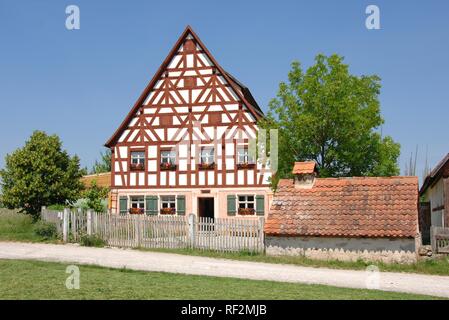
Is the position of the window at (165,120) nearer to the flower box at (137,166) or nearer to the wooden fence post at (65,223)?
the flower box at (137,166)

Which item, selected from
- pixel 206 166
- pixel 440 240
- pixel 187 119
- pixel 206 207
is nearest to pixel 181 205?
pixel 206 207

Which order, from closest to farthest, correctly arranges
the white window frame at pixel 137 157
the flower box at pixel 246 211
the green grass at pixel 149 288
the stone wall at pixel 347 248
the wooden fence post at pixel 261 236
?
1. the green grass at pixel 149 288
2. the stone wall at pixel 347 248
3. the wooden fence post at pixel 261 236
4. the flower box at pixel 246 211
5. the white window frame at pixel 137 157

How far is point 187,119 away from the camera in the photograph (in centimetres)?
3212

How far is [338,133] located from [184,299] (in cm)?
1608

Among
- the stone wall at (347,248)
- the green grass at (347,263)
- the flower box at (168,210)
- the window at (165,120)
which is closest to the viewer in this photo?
the green grass at (347,263)

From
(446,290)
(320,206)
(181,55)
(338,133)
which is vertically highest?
(181,55)

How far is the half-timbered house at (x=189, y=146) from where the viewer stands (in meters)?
31.2

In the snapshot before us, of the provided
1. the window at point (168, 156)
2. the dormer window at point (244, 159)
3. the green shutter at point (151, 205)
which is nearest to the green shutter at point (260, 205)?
the dormer window at point (244, 159)

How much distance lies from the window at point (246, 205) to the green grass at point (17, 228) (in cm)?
1145

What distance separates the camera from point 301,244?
17547mm

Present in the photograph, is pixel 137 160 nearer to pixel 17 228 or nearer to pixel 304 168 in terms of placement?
pixel 17 228

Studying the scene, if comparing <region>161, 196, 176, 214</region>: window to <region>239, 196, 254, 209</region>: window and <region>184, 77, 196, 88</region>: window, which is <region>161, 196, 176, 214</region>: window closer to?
<region>239, 196, 254, 209</region>: window
